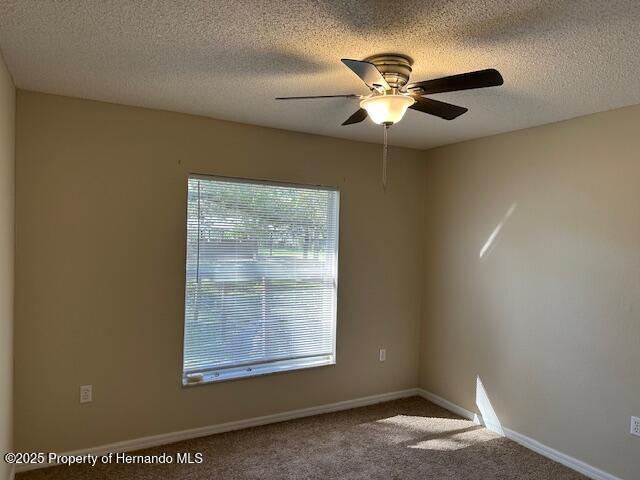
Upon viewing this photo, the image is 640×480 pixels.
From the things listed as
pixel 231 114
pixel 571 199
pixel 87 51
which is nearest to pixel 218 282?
pixel 231 114

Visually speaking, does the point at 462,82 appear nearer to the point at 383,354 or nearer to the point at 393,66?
the point at 393,66

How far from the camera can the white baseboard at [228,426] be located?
10.00 feet

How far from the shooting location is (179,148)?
3254mm

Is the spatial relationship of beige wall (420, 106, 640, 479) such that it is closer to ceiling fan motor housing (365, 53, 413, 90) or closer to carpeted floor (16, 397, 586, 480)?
carpeted floor (16, 397, 586, 480)

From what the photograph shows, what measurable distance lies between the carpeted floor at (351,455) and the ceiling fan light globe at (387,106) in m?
2.20

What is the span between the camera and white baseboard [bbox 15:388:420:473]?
3.05 meters

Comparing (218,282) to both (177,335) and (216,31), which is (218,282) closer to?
(177,335)

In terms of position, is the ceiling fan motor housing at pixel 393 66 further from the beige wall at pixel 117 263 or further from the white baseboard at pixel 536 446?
the white baseboard at pixel 536 446

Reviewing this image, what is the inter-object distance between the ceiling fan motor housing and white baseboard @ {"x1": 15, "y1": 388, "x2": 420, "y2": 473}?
2.72 metres

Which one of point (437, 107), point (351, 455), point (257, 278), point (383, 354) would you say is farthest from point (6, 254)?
point (383, 354)

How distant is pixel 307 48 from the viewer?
2037 mm

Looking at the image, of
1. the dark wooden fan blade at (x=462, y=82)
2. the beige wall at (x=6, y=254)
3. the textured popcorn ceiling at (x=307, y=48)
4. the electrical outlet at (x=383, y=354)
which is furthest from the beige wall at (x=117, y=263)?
the dark wooden fan blade at (x=462, y=82)

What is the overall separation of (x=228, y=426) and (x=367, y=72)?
2.81 meters

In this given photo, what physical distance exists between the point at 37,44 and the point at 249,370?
2.55 meters
